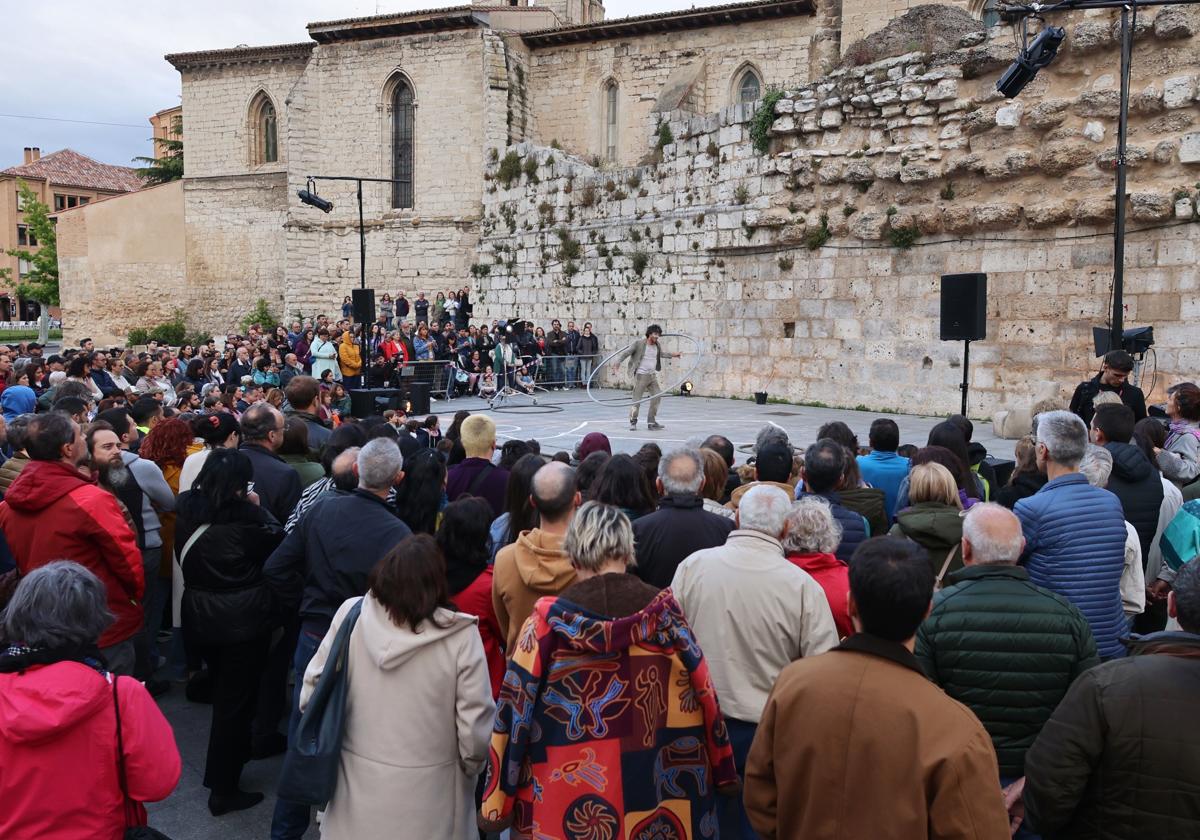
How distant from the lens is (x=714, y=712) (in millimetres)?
3096

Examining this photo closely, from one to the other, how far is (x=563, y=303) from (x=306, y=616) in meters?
19.2

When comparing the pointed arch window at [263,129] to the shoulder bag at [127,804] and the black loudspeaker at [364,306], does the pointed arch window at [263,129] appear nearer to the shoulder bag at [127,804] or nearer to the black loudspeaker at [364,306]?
the black loudspeaker at [364,306]

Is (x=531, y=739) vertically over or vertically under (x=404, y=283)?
under

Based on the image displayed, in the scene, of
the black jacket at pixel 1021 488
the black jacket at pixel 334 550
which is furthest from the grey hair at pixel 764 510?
the black jacket at pixel 1021 488

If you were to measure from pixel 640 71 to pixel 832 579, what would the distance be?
2773 centimetres

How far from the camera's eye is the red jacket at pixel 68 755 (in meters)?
2.64

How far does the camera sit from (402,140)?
31578 millimetres

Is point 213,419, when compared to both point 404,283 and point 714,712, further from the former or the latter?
point 404,283

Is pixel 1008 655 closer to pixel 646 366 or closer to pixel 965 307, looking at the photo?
pixel 965 307

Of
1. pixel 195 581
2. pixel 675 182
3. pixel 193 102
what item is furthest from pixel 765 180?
pixel 193 102

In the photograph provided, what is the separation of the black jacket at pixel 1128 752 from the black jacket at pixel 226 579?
3.47 metres

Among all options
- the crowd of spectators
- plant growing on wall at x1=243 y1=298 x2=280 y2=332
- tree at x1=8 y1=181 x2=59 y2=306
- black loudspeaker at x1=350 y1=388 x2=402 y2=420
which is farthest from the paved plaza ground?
tree at x1=8 y1=181 x2=59 y2=306

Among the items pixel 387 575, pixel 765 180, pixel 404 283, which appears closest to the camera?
pixel 387 575

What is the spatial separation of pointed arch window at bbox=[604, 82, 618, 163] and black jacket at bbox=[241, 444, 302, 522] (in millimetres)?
25916
